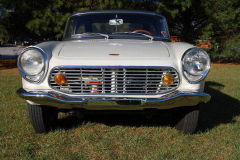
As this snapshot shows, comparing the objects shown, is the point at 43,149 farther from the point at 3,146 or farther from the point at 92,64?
the point at 92,64

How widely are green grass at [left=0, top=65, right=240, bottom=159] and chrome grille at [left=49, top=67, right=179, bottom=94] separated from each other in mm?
588

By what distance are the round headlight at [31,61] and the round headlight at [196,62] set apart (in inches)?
58.4

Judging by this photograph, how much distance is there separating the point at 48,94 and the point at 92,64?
0.51 meters

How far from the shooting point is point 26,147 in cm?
252

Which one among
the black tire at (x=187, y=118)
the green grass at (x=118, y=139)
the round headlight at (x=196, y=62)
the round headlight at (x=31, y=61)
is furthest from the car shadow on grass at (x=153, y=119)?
the round headlight at (x=31, y=61)

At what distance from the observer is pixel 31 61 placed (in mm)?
2518

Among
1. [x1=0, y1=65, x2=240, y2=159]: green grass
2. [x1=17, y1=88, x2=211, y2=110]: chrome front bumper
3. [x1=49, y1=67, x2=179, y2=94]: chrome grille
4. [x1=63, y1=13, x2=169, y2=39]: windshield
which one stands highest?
[x1=63, y1=13, x2=169, y2=39]: windshield

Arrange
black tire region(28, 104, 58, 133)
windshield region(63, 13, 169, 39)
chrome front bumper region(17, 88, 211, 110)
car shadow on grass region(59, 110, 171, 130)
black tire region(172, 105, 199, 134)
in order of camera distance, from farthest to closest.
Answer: windshield region(63, 13, 169, 39), car shadow on grass region(59, 110, 171, 130), black tire region(172, 105, 199, 134), black tire region(28, 104, 58, 133), chrome front bumper region(17, 88, 211, 110)

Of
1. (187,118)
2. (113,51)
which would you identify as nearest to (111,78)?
(113,51)

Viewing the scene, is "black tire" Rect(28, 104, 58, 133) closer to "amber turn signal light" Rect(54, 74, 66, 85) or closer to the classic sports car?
the classic sports car

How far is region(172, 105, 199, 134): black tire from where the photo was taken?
2.81 meters

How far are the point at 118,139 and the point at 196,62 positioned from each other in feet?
3.93

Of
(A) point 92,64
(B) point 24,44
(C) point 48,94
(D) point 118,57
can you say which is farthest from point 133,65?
(B) point 24,44

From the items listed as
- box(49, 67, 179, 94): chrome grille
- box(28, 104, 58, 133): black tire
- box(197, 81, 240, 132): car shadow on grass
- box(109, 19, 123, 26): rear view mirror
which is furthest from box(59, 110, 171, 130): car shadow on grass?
box(109, 19, 123, 26): rear view mirror
